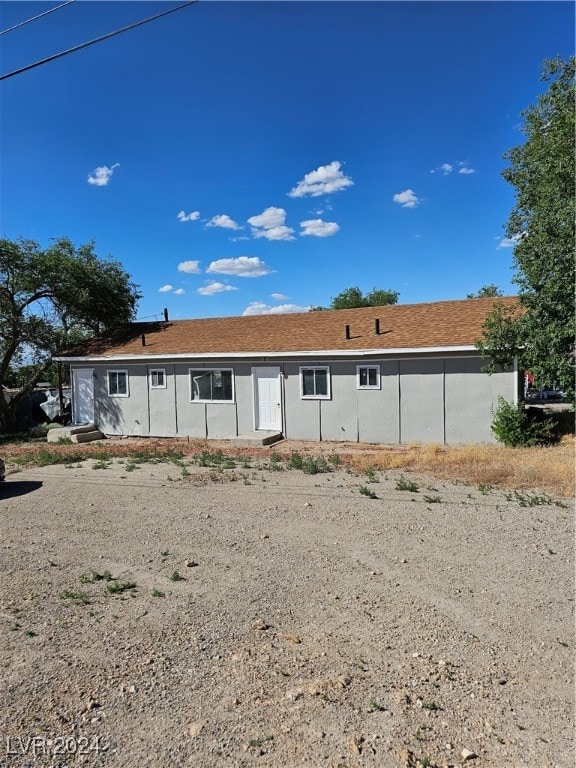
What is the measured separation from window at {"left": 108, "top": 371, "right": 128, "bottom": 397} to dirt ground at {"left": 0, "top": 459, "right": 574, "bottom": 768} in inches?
412

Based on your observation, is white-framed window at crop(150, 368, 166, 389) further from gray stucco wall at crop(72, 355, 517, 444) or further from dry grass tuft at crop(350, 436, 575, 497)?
dry grass tuft at crop(350, 436, 575, 497)

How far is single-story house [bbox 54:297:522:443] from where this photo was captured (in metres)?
13.2

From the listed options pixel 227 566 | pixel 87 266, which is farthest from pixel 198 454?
pixel 87 266

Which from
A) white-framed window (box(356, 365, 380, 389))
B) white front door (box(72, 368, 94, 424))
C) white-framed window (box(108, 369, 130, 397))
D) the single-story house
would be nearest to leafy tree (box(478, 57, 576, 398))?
the single-story house

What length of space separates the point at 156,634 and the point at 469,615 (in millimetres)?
2658

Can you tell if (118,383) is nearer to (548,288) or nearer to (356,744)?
(548,288)

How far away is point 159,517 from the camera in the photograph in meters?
7.54

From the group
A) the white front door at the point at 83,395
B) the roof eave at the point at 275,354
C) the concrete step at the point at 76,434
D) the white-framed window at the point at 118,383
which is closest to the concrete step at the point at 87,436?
the concrete step at the point at 76,434

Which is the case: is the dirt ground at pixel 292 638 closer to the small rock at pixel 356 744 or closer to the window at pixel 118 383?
the small rock at pixel 356 744

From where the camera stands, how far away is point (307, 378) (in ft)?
49.1

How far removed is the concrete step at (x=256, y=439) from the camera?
14188mm

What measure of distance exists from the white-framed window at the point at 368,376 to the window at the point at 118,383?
27.9 feet

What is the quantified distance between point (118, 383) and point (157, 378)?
69.5 inches

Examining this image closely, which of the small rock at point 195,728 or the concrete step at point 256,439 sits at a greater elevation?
the concrete step at point 256,439
